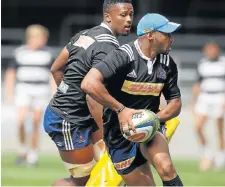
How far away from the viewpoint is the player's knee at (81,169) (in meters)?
9.62

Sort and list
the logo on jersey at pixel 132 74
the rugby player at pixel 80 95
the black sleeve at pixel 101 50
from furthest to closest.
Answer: the rugby player at pixel 80 95 < the black sleeve at pixel 101 50 < the logo on jersey at pixel 132 74

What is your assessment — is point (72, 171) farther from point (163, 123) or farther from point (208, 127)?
point (208, 127)

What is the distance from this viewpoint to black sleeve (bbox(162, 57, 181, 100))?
28.9ft

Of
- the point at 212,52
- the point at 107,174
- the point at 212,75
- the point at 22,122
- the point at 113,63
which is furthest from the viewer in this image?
the point at 212,75

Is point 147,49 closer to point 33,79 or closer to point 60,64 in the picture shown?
point 60,64

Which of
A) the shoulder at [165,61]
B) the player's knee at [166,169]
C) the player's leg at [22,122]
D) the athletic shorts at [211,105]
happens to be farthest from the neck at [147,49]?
the athletic shorts at [211,105]

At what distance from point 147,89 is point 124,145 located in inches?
25.3

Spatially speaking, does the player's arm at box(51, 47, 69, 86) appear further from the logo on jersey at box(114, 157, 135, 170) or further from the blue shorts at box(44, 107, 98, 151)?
the logo on jersey at box(114, 157, 135, 170)

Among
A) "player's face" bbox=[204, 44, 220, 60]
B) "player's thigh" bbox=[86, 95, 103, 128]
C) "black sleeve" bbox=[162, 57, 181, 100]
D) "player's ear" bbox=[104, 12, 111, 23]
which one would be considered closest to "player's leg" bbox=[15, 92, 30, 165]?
"player's face" bbox=[204, 44, 220, 60]

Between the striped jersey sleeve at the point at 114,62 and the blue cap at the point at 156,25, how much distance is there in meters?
0.29

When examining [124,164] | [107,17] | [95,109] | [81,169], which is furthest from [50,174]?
[124,164]

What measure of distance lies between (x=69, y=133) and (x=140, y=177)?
1.01 meters

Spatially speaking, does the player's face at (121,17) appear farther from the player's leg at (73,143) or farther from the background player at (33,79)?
the background player at (33,79)

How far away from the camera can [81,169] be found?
9648 mm
